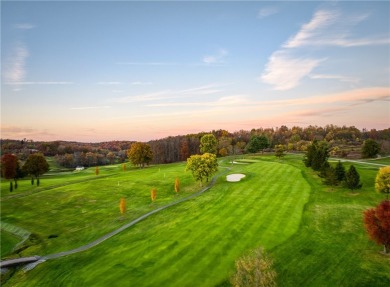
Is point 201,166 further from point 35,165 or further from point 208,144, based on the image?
point 35,165

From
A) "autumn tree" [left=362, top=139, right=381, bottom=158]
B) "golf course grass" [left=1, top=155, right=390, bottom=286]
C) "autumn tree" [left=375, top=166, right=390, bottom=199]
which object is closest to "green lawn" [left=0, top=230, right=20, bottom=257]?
"golf course grass" [left=1, top=155, right=390, bottom=286]

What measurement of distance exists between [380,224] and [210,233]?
2096cm

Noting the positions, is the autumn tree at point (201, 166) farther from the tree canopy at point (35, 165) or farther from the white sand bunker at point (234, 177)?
the tree canopy at point (35, 165)

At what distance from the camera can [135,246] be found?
1587 inches

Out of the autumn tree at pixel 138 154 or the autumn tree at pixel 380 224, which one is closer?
the autumn tree at pixel 380 224

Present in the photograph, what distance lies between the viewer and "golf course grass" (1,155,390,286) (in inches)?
1235

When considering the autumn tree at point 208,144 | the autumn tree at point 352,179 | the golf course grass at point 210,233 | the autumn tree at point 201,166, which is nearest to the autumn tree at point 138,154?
the autumn tree at point 208,144

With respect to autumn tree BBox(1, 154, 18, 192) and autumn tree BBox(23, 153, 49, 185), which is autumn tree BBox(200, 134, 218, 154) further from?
autumn tree BBox(1, 154, 18, 192)

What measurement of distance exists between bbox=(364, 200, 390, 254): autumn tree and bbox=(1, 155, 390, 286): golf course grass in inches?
75.7

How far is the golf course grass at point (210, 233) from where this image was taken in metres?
31.4

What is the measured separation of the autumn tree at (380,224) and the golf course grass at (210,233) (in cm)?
192

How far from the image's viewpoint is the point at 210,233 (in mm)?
41781

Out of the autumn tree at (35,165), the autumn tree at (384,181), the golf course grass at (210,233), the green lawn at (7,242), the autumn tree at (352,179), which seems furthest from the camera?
the autumn tree at (35,165)

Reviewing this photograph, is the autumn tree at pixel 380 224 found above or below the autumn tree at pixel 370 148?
below
